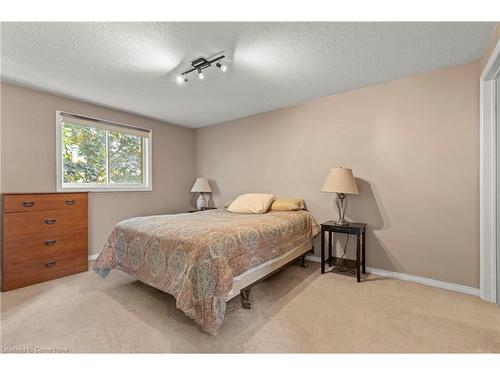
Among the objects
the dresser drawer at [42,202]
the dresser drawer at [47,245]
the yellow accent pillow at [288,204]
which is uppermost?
the dresser drawer at [42,202]

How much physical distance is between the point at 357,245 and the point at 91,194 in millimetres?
3585

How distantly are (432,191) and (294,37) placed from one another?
2.08 metres

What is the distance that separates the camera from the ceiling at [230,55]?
166 centimetres

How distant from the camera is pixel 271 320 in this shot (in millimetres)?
1720

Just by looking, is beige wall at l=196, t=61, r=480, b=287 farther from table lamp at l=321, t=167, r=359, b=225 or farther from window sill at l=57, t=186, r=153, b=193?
window sill at l=57, t=186, r=153, b=193

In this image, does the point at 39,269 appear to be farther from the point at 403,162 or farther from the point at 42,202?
the point at 403,162

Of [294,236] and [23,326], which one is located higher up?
[294,236]

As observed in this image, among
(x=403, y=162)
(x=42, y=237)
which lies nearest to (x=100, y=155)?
(x=42, y=237)

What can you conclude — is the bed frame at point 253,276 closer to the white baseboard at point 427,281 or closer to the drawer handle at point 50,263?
the white baseboard at point 427,281

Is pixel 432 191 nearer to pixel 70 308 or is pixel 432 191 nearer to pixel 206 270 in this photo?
pixel 206 270

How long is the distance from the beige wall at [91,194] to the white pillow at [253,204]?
164 cm

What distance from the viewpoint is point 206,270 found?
5.14 feet

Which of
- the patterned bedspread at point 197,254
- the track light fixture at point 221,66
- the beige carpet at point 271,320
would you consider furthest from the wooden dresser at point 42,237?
the track light fixture at point 221,66
